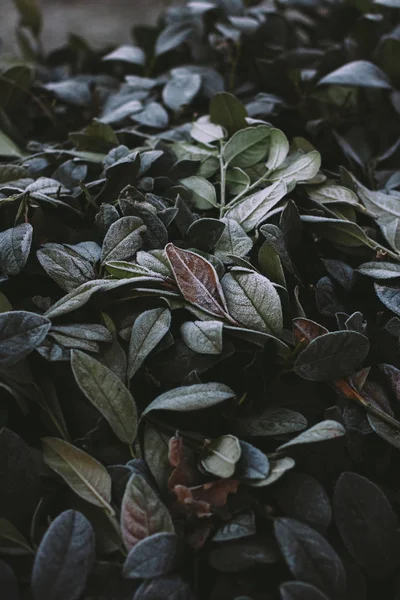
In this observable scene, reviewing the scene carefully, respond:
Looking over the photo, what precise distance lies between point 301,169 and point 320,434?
37cm

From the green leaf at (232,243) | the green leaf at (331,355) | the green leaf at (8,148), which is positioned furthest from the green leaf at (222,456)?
the green leaf at (8,148)

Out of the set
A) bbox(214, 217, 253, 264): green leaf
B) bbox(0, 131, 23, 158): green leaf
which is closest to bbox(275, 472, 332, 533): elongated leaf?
bbox(214, 217, 253, 264): green leaf

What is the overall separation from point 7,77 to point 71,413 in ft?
2.08

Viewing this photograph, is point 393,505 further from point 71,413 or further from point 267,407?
point 71,413

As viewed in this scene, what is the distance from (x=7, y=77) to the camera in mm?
990

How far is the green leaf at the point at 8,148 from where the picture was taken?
2.92 ft

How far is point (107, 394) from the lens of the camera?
0.59 meters

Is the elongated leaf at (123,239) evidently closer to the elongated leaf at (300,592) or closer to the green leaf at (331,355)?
the green leaf at (331,355)

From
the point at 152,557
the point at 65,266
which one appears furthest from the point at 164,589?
the point at 65,266

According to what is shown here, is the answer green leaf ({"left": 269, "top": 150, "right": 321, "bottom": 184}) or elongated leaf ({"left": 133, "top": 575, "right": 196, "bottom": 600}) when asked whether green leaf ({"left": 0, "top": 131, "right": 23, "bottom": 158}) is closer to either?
green leaf ({"left": 269, "top": 150, "right": 321, "bottom": 184})

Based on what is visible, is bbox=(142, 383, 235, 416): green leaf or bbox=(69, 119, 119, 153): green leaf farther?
bbox=(69, 119, 119, 153): green leaf

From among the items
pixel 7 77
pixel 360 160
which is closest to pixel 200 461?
pixel 360 160

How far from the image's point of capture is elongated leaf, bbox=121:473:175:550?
0.53 metres

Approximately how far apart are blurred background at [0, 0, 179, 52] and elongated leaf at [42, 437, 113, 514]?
117cm
